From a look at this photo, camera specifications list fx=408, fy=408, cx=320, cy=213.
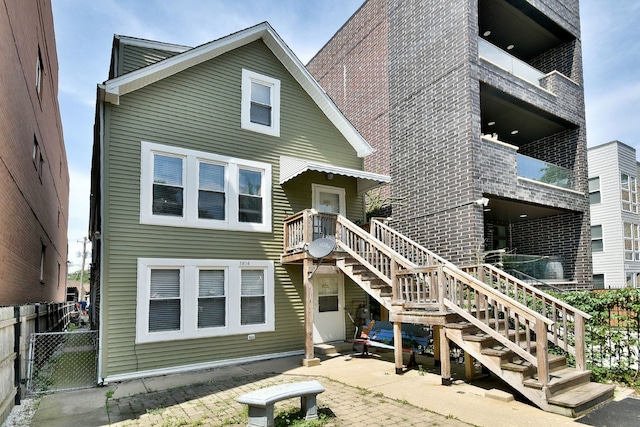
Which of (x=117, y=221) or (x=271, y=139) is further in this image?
(x=271, y=139)

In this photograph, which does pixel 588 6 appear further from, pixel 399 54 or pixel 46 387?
pixel 46 387

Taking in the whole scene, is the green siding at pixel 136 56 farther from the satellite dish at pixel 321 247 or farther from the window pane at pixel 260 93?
the satellite dish at pixel 321 247

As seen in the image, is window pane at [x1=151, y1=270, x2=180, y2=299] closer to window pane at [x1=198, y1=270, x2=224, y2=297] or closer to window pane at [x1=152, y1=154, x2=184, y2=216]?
window pane at [x1=198, y1=270, x2=224, y2=297]

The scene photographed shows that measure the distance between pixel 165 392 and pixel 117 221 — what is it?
3653mm

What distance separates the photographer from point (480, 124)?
1106 centimetres

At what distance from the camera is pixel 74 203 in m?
44.0

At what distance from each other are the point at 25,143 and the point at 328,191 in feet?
28.1

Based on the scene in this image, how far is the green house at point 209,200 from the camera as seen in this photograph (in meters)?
8.72

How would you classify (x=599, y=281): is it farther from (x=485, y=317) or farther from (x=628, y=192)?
(x=485, y=317)

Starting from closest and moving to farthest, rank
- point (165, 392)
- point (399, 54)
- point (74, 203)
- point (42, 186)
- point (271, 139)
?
point (165, 392)
point (271, 139)
point (399, 54)
point (42, 186)
point (74, 203)

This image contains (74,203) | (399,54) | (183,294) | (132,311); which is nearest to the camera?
(132,311)

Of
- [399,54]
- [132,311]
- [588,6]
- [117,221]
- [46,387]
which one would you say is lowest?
[46,387]

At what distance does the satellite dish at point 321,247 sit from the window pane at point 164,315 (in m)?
3.23

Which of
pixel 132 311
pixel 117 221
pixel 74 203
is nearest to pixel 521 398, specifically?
pixel 132 311
